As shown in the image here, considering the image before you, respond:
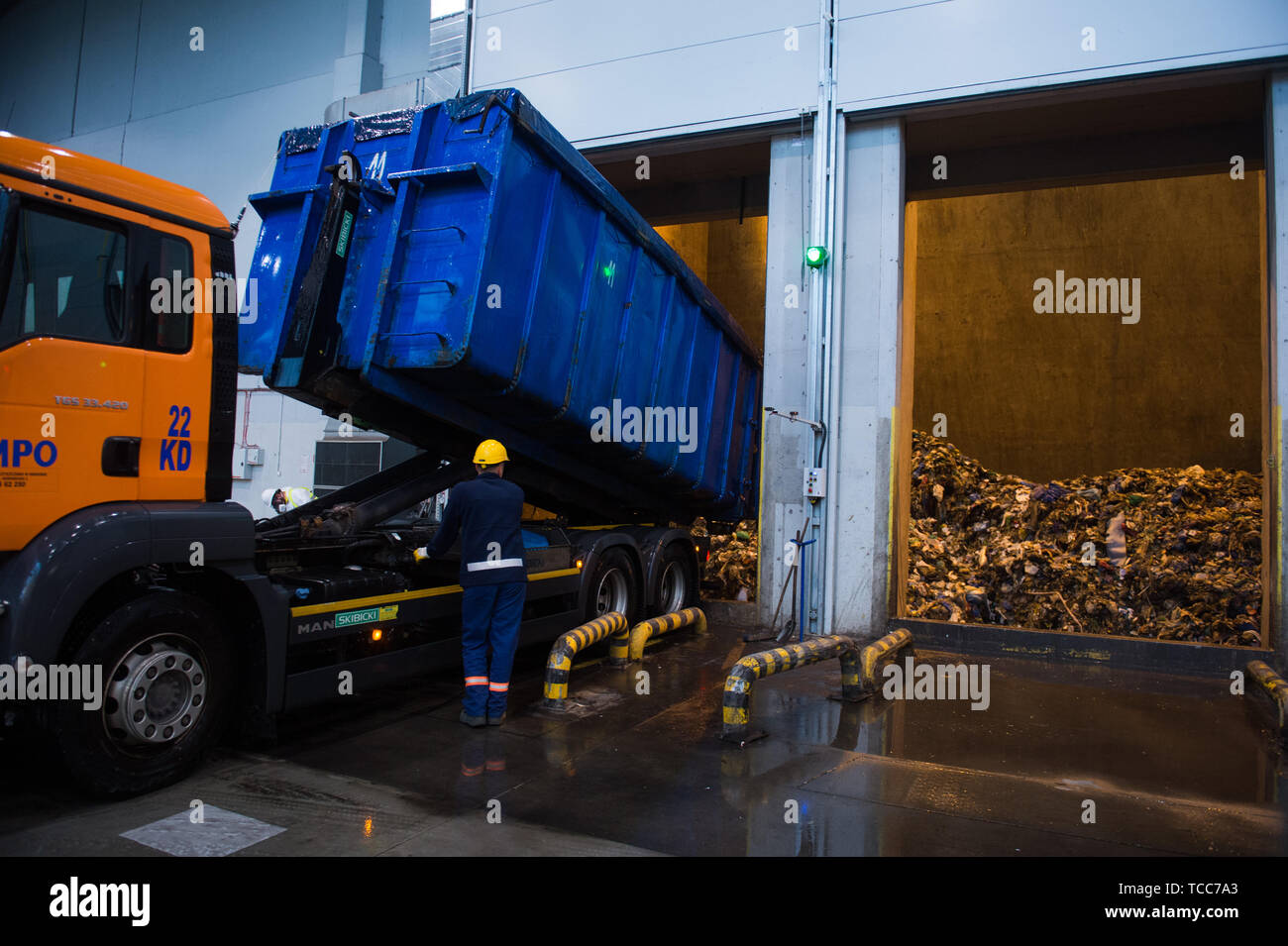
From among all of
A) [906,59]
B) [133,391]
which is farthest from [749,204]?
[133,391]

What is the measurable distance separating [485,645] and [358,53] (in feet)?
28.9

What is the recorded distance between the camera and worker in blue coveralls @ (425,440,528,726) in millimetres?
5023

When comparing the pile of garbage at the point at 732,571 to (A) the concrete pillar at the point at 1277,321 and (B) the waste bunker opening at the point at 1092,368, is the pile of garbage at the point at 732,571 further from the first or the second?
(A) the concrete pillar at the point at 1277,321

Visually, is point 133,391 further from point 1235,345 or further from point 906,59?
point 1235,345

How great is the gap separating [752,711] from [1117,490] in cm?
756

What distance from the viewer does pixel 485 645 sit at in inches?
202

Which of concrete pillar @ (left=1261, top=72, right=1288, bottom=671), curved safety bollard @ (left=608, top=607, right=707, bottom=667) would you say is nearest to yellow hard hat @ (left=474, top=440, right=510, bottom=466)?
curved safety bollard @ (left=608, top=607, right=707, bottom=667)

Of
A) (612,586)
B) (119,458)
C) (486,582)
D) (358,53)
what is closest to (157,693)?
(119,458)

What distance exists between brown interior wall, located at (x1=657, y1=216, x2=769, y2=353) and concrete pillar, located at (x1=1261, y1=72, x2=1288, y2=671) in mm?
8990

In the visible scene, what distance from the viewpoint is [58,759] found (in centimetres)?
342

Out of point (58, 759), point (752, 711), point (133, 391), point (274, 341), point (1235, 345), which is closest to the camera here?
point (58, 759)

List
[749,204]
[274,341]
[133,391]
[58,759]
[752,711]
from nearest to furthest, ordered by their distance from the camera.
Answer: [58,759] → [133,391] → [274,341] → [752,711] → [749,204]

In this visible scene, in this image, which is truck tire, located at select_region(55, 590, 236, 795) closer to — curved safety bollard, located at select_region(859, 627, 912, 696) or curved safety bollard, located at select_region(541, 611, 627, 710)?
curved safety bollard, located at select_region(541, 611, 627, 710)

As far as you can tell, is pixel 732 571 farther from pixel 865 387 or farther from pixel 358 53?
pixel 358 53
